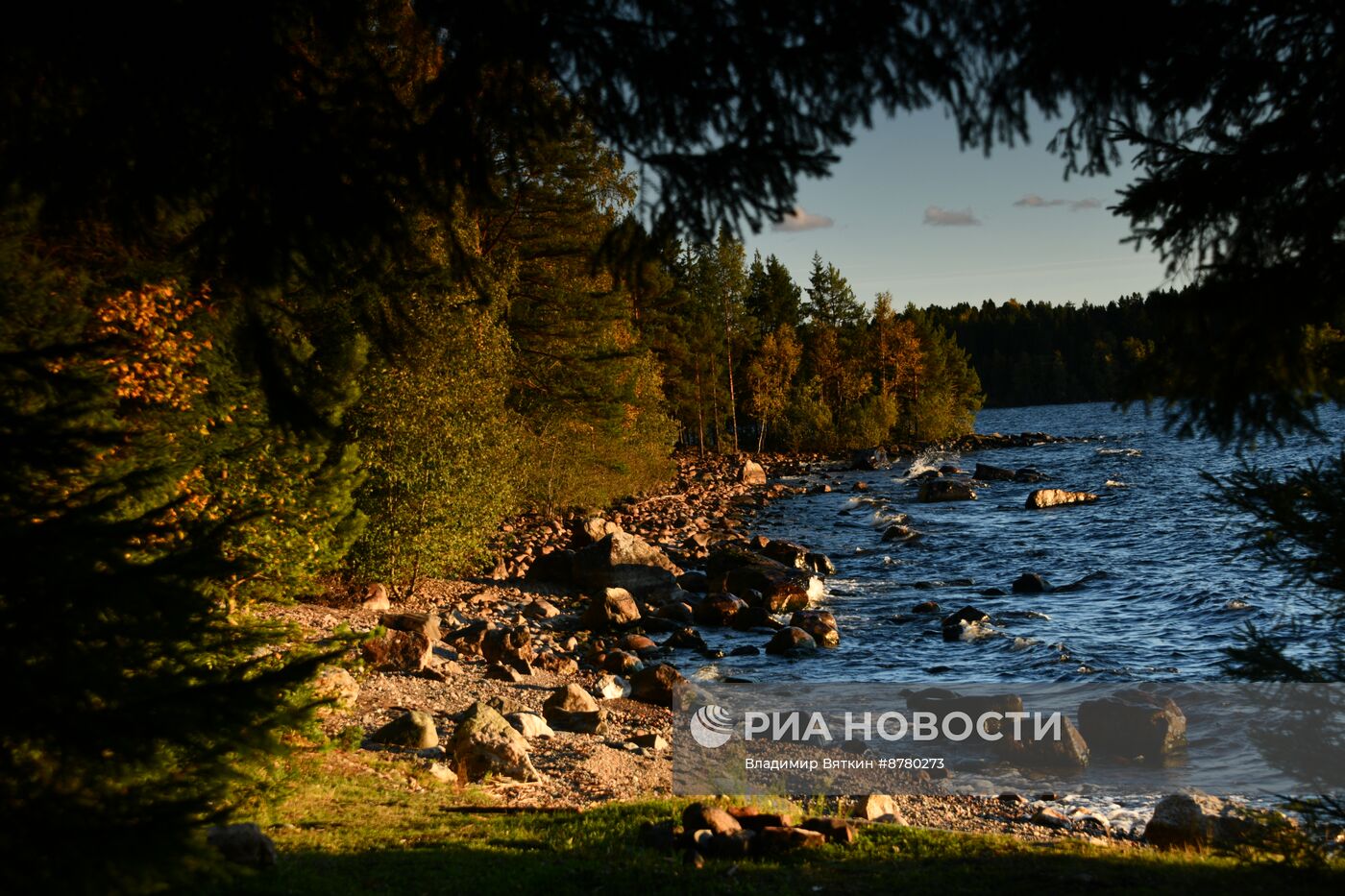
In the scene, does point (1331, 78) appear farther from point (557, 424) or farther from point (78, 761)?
point (557, 424)

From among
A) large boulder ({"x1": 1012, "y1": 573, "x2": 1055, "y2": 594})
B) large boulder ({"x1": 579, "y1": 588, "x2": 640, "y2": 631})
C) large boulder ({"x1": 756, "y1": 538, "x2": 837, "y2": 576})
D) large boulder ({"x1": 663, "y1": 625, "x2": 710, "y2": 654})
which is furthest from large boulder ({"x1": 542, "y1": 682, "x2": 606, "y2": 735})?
large boulder ({"x1": 1012, "y1": 573, "x2": 1055, "y2": 594})

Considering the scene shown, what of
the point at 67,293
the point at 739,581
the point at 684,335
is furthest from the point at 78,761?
the point at 684,335

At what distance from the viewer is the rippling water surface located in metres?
18.4

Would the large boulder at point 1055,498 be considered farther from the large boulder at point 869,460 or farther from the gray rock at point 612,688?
the gray rock at point 612,688

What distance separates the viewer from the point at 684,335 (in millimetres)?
61875

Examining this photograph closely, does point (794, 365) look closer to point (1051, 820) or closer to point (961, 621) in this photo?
point (961, 621)

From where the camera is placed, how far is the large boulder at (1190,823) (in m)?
9.87

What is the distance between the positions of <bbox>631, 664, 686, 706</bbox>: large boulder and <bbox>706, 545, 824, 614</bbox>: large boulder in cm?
692

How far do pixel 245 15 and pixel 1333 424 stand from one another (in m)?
97.1

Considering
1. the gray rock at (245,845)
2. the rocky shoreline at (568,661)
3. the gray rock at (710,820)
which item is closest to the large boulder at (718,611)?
the rocky shoreline at (568,661)

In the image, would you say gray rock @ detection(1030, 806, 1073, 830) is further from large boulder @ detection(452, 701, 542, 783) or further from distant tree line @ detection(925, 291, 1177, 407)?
distant tree line @ detection(925, 291, 1177, 407)

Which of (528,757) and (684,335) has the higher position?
(684,335)

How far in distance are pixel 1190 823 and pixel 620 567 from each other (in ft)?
54.3

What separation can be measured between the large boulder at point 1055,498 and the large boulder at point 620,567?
2303 centimetres
